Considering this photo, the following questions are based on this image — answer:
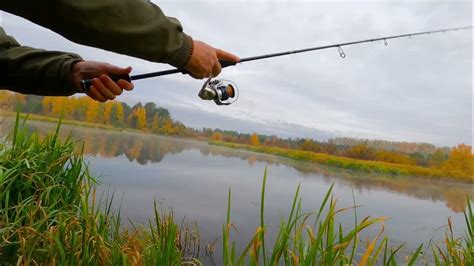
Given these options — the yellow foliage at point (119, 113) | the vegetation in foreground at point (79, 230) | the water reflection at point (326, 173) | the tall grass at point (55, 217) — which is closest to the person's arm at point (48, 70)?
the vegetation in foreground at point (79, 230)

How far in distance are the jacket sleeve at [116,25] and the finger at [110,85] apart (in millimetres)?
384

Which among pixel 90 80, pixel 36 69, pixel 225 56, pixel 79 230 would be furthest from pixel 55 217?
pixel 225 56

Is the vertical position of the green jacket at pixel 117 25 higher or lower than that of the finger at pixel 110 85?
higher

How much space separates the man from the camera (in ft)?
3.15

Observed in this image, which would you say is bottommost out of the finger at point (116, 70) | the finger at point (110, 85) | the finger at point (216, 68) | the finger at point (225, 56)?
the finger at point (110, 85)

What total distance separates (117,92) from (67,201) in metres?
1.89

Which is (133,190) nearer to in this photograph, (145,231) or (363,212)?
(145,231)

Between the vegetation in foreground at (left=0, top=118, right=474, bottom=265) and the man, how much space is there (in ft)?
2.82

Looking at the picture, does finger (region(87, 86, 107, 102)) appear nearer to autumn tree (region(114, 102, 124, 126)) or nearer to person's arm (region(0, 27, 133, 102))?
person's arm (region(0, 27, 133, 102))

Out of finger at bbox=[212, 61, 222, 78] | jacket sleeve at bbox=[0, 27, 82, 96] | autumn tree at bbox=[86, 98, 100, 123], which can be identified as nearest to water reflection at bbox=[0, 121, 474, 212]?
autumn tree at bbox=[86, 98, 100, 123]

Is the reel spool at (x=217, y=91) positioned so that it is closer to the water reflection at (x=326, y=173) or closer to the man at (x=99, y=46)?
the man at (x=99, y=46)

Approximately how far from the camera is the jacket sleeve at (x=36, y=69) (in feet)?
5.10

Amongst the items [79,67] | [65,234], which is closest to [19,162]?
[65,234]

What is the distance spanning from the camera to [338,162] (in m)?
23.1
